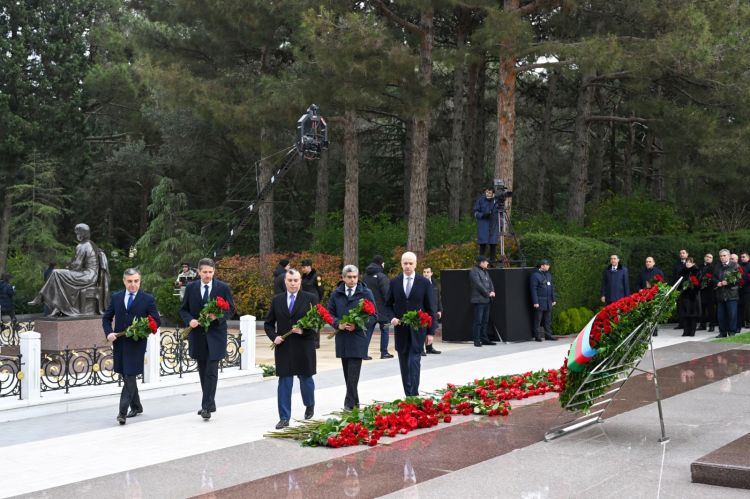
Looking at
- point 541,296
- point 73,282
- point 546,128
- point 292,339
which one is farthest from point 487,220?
point 546,128

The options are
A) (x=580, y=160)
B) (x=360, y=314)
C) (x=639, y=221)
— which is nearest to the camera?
(x=360, y=314)

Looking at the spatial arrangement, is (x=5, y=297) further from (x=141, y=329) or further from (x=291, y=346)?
(x=291, y=346)

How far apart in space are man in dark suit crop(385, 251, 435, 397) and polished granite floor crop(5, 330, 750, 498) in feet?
3.93

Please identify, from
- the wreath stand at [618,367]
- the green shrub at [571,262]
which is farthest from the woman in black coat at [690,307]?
the wreath stand at [618,367]

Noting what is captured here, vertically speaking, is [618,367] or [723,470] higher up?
[618,367]

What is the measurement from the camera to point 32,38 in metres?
37.3

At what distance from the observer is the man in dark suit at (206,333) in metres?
10.4

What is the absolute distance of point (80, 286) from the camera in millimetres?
14773

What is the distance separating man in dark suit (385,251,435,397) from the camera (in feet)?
35.7

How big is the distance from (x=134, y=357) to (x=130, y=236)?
36196 millimetres

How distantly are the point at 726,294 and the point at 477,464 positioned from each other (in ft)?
43.5

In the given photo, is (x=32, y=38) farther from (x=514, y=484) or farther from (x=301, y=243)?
(x=514, y=484)

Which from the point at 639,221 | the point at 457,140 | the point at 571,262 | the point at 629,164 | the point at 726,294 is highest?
the point at 457,140

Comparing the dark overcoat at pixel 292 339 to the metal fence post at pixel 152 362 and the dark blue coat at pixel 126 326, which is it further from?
the metal fence post at pixel 152 362
